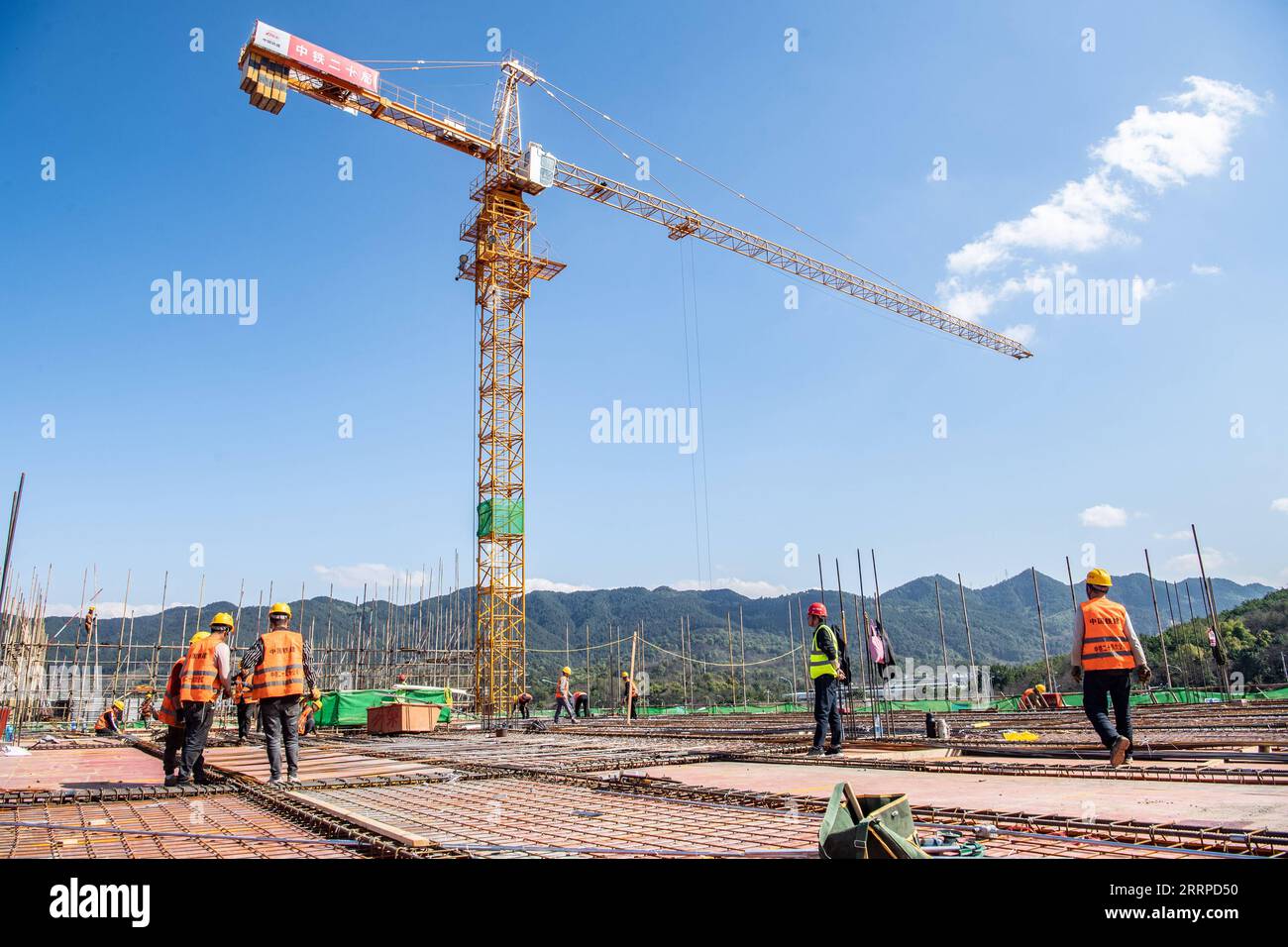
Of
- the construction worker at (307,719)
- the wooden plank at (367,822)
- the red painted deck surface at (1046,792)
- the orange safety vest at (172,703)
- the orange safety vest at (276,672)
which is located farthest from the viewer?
the construction worker at (307,719)

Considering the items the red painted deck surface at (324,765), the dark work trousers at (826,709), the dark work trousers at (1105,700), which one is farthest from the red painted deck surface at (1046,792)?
the red painted deck surface at (324,765)

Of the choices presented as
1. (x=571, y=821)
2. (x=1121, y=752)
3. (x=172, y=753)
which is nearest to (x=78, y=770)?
(x=172, y=753)

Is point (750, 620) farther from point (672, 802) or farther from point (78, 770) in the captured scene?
point (672, 802)

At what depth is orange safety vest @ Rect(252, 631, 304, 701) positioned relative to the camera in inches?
249

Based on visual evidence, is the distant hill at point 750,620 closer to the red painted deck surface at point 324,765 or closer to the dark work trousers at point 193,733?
the red painted deck surface at point 324,765

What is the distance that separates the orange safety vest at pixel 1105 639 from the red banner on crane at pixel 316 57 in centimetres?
3282

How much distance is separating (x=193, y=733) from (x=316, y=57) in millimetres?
31279

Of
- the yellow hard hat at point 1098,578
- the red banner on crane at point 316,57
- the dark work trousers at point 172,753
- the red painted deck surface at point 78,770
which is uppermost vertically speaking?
the red banner on crane at point 316,57

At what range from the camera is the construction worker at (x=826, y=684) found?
287 inches

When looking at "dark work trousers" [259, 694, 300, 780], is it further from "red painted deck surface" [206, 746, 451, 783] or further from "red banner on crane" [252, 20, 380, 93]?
"red banner on crane" [252, 20, 380, 93]
